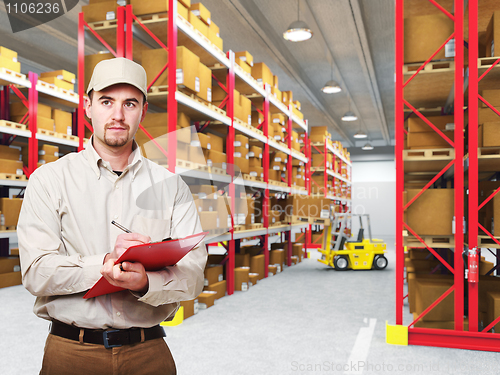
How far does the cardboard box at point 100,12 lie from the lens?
5.27 m

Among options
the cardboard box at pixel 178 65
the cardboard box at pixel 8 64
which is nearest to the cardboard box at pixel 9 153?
the cardboard box at pixel 8 64

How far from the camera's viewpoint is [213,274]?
21.0 ft

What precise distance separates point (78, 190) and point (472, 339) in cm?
421

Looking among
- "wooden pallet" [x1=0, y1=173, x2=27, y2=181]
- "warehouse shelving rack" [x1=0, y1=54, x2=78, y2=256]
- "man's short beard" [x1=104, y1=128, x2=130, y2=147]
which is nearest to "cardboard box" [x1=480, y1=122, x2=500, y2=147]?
"man's short beard" [x1=104, y1=128, x2=130, y2=147]

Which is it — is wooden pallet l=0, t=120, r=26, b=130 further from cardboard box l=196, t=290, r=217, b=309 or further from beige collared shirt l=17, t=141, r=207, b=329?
beige collared shirt l=17, t=141, r=207, b=329

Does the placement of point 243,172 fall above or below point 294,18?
below

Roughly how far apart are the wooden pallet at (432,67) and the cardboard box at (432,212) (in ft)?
4.25

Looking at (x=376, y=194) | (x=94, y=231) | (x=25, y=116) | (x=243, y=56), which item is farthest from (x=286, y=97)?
(x=376, y=194)

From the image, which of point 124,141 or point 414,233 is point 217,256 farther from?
point 124,141

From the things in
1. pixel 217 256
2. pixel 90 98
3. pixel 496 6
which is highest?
pixel 496 6

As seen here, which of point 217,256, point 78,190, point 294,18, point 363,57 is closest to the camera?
point 78,190

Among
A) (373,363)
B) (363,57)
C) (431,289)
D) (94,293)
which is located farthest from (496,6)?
(363,57)

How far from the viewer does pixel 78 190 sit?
4.83 ft

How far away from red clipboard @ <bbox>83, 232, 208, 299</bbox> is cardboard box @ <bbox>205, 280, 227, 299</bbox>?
16.3 ft
